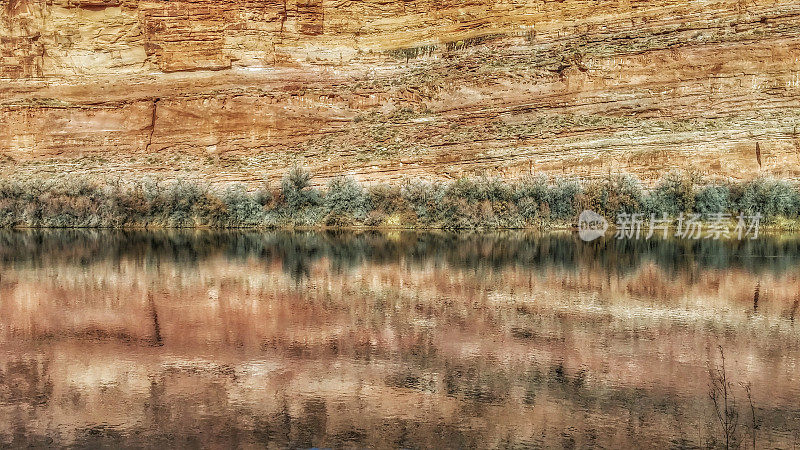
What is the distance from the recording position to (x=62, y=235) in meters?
27.5

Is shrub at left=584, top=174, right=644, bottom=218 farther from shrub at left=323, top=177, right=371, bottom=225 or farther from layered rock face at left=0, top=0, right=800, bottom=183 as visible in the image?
shrub at left=323, top=177, right=371, bottom=225

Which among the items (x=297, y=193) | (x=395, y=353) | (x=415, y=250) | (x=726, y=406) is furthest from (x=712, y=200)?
(x=726, y=406)

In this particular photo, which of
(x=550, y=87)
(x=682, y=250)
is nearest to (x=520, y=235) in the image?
(x=682, y=250)

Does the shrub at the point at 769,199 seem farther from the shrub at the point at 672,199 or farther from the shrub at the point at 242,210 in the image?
the shrub at the point at 242,210

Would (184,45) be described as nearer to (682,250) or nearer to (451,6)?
(451,6)

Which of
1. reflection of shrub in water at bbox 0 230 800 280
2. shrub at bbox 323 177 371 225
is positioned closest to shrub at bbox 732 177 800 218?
reflection of shrub in water at bbox 0 230 800 280

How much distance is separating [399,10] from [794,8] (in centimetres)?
1685

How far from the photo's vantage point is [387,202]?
1230 inches

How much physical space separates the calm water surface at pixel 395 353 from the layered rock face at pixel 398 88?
16129 millimetres

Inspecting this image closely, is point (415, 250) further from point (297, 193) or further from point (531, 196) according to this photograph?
point (297, 193)

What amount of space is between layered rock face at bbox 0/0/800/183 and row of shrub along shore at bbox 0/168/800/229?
81.3 inches

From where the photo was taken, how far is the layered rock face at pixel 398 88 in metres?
32.9

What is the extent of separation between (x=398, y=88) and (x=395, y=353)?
3003 cm

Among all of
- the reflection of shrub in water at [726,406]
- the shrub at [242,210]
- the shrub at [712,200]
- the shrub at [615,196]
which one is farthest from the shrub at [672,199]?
the reflection of shrub in water at [726,406]
